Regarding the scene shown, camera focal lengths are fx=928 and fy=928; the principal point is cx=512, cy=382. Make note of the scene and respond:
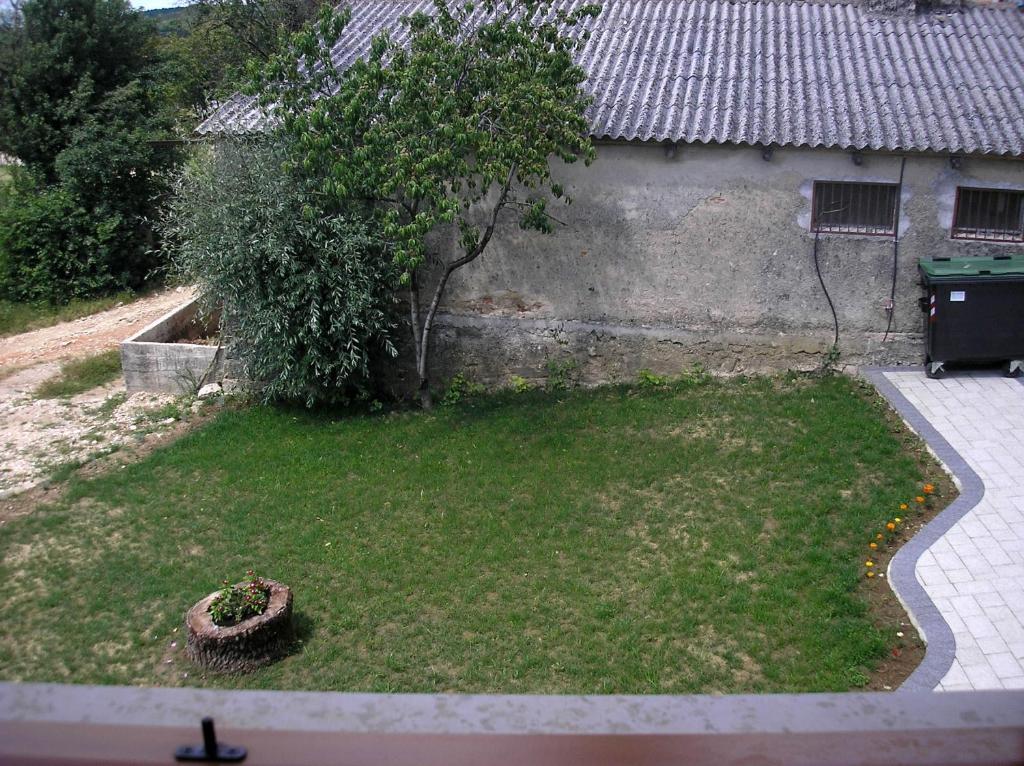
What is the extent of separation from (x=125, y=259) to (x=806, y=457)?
13.2 metres

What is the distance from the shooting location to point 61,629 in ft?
23.9

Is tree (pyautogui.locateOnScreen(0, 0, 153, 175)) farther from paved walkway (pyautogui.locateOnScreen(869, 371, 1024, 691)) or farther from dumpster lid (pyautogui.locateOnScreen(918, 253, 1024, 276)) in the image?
paved walkway (pyautogui.locateOnScreen(869, 371, 1024, 691))

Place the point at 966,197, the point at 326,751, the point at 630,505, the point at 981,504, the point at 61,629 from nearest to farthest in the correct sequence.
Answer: the point at 326,751 → the point at 61,629 → the point at 981,504 → the point at 630,505 → the point at 966,197

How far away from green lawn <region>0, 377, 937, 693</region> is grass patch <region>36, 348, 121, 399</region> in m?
2.98

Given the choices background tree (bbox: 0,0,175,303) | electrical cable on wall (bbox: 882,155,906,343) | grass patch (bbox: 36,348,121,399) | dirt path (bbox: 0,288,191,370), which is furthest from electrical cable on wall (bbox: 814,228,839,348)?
background tree (bbox: 0,0,175,303)

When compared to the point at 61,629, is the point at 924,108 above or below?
above

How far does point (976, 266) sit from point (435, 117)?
6.01 metres

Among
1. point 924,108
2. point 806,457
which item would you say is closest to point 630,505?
point 806,457

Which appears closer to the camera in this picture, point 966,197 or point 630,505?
point 630,505

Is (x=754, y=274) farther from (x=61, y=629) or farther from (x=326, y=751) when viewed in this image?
(x=326, y=751)

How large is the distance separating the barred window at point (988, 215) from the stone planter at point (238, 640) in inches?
329

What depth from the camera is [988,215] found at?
10.4 meters

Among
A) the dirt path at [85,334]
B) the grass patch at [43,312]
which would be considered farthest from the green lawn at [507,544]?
the grass patch at [43,312]

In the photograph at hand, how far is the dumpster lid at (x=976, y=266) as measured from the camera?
32.7 feet
